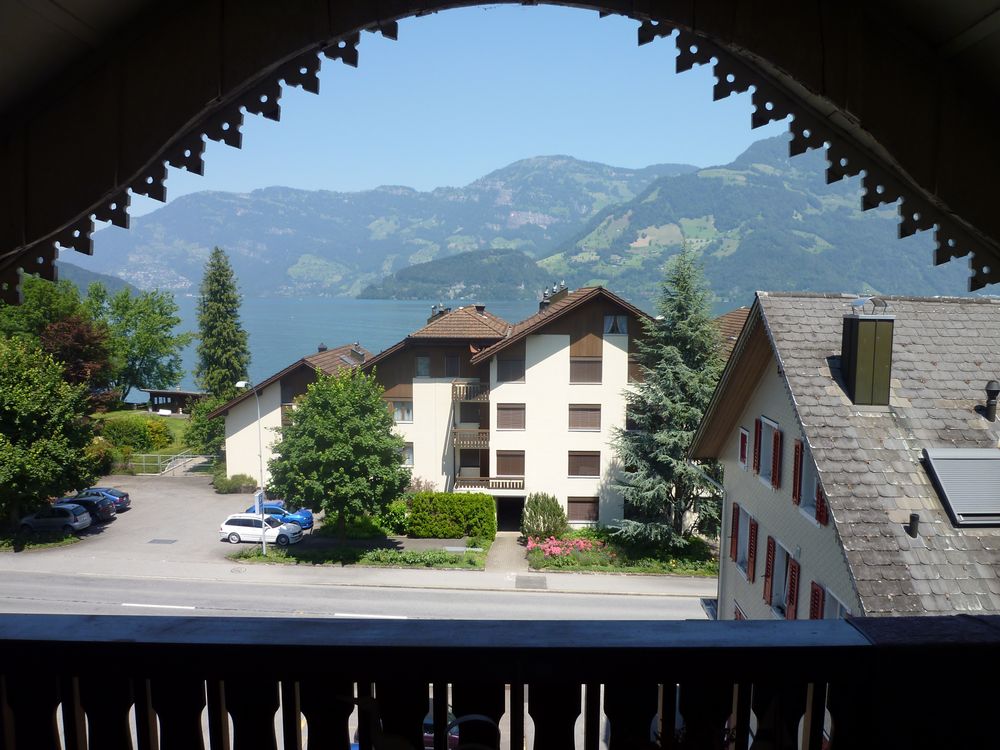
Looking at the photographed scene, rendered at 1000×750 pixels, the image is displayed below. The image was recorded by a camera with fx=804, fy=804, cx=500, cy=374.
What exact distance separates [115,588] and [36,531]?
19.7 feet

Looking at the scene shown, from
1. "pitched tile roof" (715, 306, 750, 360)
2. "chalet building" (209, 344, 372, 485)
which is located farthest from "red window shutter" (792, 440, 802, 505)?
"chalet building" (209, 344, 372, 485)

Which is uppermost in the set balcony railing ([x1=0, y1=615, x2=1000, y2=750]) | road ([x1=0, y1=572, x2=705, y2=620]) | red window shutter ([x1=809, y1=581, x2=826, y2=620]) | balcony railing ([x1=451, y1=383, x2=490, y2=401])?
balcony railing ([x1=0, y1=615, x2=1000, y2=750])

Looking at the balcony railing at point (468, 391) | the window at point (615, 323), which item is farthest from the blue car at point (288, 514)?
the window at point (615, 323)

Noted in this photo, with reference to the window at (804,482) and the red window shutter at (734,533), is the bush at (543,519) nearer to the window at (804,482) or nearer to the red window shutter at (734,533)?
the red window shutter at (734,533)

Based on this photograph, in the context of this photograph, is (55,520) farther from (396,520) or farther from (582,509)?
(582,509)

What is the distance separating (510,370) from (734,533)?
1234 centimetres

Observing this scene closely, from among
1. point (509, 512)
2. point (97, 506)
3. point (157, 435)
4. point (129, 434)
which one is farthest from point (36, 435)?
point (509, 512)

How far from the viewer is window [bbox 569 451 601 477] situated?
26.0 metres

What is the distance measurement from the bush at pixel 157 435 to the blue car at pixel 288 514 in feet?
39.5

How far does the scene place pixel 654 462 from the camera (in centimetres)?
2378

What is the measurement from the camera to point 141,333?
46031 millimetres

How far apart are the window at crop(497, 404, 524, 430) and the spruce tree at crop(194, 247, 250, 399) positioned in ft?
65.1

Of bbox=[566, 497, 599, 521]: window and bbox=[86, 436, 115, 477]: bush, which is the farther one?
bbox=[86, 436, 115, 477]: bush

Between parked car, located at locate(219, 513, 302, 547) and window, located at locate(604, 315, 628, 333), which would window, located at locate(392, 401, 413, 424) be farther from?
window, located at locate(604, 315, 628, 333)
